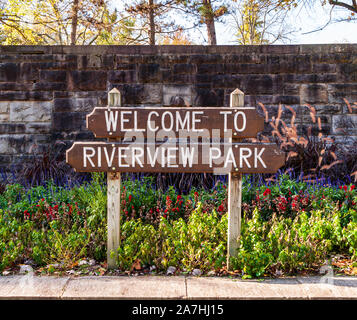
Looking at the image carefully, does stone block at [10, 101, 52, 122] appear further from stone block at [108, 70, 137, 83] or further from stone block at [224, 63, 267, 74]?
stone block at [224, 63, 267, 74]

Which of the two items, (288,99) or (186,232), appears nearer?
(186,232)

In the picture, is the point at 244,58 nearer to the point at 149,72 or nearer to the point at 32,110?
the point at 149,72

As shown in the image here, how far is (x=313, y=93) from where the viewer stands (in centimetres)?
662

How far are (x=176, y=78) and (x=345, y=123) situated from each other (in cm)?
305

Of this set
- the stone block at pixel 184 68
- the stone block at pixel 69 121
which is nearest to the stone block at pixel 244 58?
the stone block at pixel 184 68

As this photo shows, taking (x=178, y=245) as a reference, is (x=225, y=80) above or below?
above

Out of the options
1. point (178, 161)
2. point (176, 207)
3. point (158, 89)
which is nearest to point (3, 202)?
point (176, 207)

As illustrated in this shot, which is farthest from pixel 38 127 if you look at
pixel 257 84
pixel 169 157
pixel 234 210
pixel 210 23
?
pixel 210 23

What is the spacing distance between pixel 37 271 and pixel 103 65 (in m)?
4.26

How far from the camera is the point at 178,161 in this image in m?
3.33

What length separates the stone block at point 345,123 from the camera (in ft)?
21.6

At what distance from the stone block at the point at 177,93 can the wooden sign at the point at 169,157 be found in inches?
136

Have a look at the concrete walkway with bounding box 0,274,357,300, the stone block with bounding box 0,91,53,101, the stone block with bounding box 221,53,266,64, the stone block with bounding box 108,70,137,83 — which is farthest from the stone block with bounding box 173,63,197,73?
the concrete walkway with bounding box 0,274,357,300

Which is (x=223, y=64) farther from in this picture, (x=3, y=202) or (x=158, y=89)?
(x=3, y=202)
